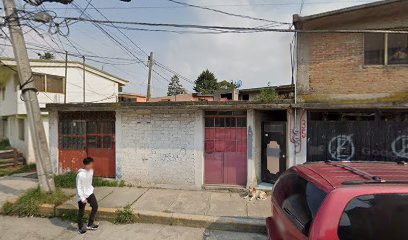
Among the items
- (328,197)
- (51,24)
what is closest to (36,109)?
(51,24)

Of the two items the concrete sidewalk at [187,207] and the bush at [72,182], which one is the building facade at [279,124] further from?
the concrete sidewalk at [187,207]

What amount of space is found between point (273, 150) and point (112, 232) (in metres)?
4.85

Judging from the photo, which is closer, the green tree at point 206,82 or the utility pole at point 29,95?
the utility pole at point 29,95

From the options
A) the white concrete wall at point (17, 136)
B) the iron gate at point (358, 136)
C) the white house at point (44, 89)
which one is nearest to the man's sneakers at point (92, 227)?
the iron gate at point (358, 136)

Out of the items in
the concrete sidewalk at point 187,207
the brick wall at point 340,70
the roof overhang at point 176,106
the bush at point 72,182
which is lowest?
the concrete sidewalk at point 187,207

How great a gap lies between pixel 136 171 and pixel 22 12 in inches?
203

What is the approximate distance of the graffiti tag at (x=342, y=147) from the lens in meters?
7.10

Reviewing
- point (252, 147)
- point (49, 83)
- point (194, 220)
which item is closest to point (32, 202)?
point (194, 220)

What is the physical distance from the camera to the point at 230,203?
6832 mm

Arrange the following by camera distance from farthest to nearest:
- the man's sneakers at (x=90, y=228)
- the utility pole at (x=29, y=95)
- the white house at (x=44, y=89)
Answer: the white house at (x=44, y=89) < the utility pole at (x=29, y=95) < the man's sneakers at (x=90, y=228)

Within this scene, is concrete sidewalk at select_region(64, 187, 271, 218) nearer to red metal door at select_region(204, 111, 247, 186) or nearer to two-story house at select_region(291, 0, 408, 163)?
red metal door at select_region(204, 111, 247, 186)

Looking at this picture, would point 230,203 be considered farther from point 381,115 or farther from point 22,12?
point 22,12

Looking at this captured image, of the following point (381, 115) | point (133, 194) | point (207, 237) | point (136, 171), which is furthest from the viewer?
point (136, 171)

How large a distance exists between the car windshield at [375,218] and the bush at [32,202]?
646cm
